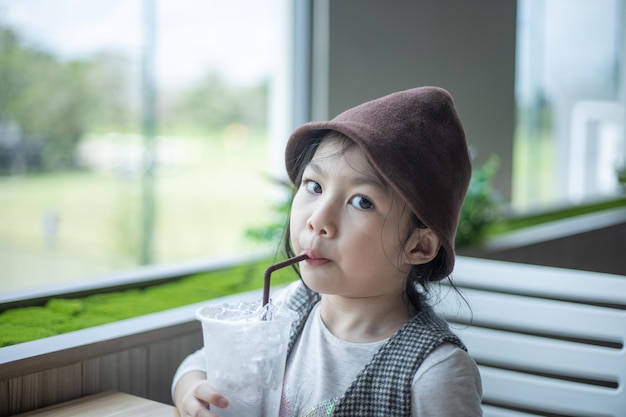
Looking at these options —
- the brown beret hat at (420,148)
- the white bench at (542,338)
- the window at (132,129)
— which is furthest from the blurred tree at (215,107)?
the brown beret hat at (420,148)

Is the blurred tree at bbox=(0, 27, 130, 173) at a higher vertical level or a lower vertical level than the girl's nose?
higher

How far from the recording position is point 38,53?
310 centimetres

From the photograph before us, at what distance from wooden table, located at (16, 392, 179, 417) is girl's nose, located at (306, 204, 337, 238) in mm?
434

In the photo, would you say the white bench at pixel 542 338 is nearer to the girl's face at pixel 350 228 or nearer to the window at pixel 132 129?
the girl's face at pixel 350 228

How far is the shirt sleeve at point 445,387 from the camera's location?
1250 mm

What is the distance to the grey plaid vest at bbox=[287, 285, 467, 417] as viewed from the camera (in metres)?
1.28

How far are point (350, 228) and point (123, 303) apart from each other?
927mm

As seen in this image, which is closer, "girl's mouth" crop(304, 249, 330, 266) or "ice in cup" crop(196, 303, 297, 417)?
"ice in cup" crop(196, 303, 297, 417)

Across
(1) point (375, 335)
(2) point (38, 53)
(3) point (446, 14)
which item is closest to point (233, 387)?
(1) point (375, 335)

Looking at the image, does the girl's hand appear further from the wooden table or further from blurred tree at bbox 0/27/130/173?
blurred tree at bbox 0/27/130/173

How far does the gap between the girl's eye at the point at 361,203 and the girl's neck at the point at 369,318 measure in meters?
0.18

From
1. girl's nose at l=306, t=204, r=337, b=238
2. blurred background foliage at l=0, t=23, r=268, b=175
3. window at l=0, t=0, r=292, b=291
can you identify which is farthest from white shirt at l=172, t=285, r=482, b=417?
blurred background foliage at l=0, t=23, r=268, b=175

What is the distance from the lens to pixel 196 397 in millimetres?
1306

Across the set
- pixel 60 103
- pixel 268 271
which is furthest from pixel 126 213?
pixel 268 271
